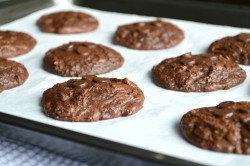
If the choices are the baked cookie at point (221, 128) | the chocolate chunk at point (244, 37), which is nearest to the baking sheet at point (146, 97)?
the baked cookie at point (221, 128)

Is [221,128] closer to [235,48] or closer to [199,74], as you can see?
[199,74]

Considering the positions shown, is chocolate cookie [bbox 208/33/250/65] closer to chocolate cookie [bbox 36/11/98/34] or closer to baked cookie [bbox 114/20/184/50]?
baked cookie [bbox 114/20/184/50]

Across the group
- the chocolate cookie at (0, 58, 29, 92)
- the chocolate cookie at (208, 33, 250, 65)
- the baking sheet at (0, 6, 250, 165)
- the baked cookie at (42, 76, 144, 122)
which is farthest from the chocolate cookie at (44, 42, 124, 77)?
the chocolate cookie at (208, 33, 250, 65)

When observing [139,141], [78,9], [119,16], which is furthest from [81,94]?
[78,9]

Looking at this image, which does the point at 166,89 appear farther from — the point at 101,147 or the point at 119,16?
the point at 119,16

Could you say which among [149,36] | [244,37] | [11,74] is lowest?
[11,74]

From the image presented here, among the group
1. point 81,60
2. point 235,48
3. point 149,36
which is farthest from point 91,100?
point 235,48
